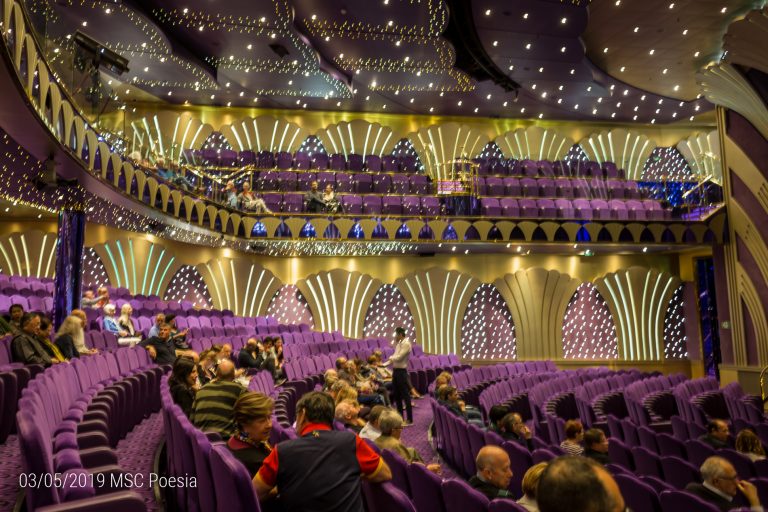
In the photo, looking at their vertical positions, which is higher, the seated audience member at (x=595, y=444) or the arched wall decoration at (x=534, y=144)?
the arched wall decoration at (x=534, y=144)

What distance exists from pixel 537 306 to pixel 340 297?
4.10 m

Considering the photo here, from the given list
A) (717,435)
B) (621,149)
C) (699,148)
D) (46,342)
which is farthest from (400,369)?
(699,148)

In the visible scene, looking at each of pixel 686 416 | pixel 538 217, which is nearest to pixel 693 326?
pixel 538 217

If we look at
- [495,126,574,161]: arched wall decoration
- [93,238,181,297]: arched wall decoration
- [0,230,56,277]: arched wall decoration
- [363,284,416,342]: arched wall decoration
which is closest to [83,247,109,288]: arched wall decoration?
[93,238,181,297]: arched wall decoration

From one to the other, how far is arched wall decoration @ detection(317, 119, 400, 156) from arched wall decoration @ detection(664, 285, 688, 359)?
7033mm

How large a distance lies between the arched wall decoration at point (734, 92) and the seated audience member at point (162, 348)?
867cm

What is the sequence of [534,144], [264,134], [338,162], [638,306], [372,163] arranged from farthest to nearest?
[534,144]
[264,134]
[372,163]
[338,162]
[638,306]

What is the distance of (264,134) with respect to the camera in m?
15.4

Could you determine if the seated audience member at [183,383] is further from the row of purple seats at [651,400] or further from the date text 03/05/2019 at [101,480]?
the row of purple seats at [651,400]

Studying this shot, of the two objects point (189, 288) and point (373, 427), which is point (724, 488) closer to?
point (373, 427)

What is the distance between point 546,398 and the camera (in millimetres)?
7922

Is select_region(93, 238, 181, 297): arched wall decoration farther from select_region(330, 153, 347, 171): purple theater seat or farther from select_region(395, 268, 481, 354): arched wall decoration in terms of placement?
select_region(395, 268, 481, 354): arched wall decoration

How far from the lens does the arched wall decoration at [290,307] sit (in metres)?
14.0

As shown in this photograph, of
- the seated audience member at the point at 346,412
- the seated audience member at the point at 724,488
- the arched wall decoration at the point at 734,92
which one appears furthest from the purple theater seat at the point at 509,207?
the seated audience member at the point at 724,488
